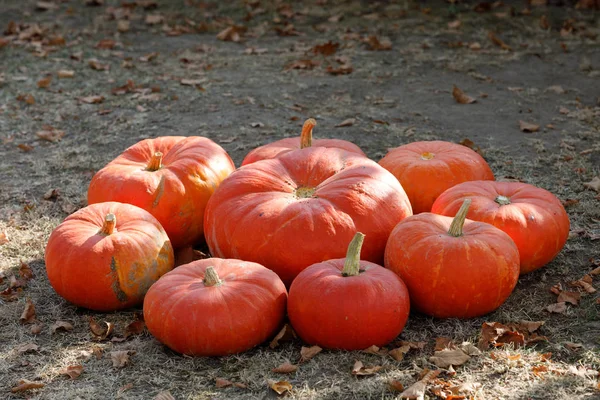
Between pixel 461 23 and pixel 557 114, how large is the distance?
10.5ft

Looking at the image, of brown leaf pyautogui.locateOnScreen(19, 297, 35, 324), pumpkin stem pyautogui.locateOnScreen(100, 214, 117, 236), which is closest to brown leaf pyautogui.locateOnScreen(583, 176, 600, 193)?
pumpkin stem pyautogui.locateOnScreen(100, 214, 117, 236)

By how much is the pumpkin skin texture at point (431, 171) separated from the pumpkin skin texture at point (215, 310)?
54.9 inches

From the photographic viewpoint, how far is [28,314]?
4.22 m

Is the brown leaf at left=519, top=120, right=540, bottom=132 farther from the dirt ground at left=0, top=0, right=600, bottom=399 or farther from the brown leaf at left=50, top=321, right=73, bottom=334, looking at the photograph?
the brown leaf at left=50, top=321, right=73, bottom=334

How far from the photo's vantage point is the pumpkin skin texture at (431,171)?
4883 millimetres

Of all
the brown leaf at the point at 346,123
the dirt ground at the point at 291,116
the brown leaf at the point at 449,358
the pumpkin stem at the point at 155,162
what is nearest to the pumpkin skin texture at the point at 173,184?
the pumpkin stem at the point at 155,162

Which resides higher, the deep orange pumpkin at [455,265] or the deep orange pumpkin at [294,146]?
the deep orange pumpkin at [294,146]

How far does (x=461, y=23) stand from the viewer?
10109 mm

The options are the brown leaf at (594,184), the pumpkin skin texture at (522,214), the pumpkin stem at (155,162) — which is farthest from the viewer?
the brown leaf at (594,184)

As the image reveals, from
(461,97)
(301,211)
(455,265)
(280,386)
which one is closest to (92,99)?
(461,97)

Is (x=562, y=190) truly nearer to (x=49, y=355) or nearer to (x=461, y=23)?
(x=49, y=355)

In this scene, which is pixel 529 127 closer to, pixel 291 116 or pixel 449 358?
pixel 291 116

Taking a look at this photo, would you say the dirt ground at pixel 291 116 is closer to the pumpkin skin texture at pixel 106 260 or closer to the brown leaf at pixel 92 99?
the brown leaf at pixel 92 99

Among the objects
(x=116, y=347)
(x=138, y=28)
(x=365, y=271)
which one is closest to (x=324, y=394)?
(x=365, y=271)
